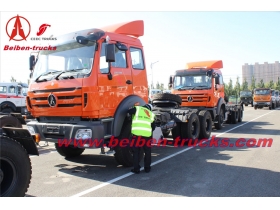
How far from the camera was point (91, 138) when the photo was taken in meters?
4.88

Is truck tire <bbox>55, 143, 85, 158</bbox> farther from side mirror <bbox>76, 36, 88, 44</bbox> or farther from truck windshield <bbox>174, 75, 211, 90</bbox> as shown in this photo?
truck windshield <bbox>174, 75, 211, 90</bbox>

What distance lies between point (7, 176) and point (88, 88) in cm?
197

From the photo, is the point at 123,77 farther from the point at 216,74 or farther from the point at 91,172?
the point at 216,74

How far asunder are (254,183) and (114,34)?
379 centimetres

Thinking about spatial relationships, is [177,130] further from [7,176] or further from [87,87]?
[7,176]

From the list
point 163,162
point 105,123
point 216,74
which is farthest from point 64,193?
point 216,74

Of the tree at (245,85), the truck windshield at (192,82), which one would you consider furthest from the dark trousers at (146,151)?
the tree at (245,85)

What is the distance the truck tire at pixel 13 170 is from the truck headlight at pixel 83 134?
4.07ft

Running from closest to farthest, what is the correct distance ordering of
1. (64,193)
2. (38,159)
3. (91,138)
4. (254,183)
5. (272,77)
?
(64,193) → (254,183) → (91,138) → (38,159) → (272,77)

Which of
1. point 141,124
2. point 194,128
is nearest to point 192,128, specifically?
point 194,128

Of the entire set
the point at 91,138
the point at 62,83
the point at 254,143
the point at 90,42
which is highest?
the point at 90,42

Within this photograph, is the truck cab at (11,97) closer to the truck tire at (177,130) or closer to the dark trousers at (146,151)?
the truck tire at (177,130)

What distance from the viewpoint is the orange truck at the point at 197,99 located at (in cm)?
830

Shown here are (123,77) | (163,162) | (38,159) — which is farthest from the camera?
(38,159)
